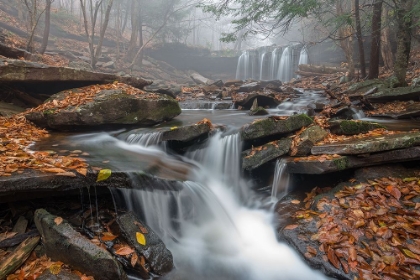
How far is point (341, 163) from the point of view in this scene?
456cm

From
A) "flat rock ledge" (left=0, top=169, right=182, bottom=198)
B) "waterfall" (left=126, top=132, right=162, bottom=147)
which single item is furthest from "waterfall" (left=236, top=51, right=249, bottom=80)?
"flat rock ledge" (left=0, top=169, right=182, bottom=198)

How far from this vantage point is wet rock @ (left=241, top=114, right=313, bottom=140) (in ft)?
19.4

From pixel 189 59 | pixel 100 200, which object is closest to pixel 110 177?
pixel 100 200

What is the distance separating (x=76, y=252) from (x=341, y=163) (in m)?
4.35

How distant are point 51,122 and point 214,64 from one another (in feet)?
93.0

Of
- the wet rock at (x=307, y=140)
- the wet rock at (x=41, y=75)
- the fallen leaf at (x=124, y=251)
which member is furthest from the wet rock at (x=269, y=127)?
the wet rock at (x=41, y=75)

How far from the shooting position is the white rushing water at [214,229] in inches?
144

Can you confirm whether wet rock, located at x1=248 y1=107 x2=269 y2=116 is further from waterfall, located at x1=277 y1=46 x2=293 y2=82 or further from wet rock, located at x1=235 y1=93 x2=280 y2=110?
waterfall, located at x1=277 y1=46 x2=293 y2=82

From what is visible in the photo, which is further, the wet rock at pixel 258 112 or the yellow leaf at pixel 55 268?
the wet rock at pixel 258 112

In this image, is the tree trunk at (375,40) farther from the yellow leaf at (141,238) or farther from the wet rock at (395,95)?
the yellow leaf at (141,238)

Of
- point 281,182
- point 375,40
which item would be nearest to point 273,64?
point 375,40

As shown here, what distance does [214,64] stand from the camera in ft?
107

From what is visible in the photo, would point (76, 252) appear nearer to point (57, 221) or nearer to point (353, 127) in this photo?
point (57, 221)

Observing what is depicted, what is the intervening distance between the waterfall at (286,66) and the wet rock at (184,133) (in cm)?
2097
